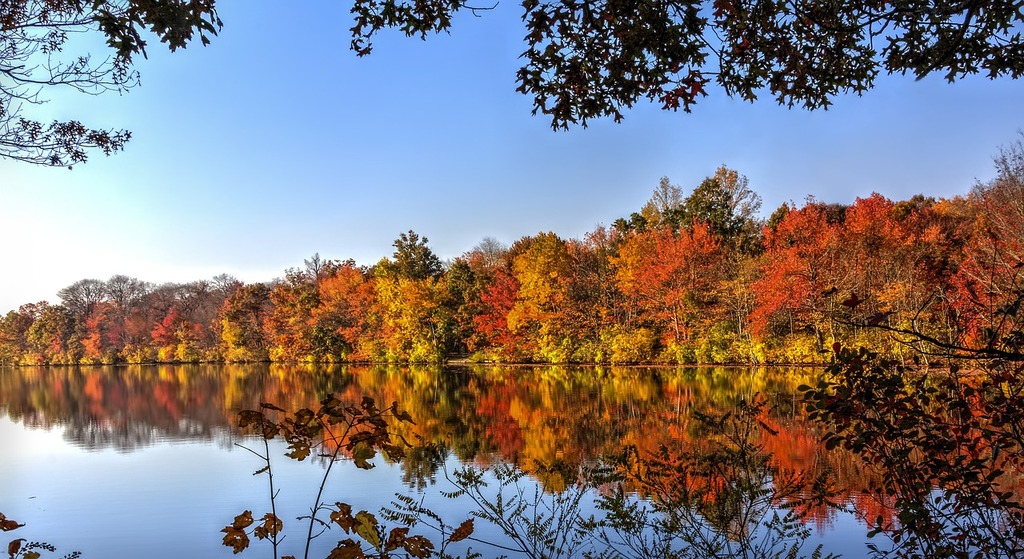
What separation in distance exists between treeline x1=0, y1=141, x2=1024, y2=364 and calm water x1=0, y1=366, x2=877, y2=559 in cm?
414

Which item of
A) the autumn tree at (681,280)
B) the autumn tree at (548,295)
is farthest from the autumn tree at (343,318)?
the autumn tree at (681,280)

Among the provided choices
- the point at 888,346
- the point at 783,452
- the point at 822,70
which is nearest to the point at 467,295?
the point at 888,346

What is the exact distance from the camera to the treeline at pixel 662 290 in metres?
24.4

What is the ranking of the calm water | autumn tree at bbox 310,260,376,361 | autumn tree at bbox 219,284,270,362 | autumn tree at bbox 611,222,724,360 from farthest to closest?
autumn tree at bbox 219,284,270,362 < autumn tree at bbox 310,260,376,361 < autumn tree at bbox 611,222,724,360 < the calm water

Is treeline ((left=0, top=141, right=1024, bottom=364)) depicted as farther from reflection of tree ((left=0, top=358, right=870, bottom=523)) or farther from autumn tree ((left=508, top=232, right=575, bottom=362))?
reflection of tree ((left=0, top=358, right=870, bottom=523))

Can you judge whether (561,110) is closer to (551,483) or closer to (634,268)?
(551,483)

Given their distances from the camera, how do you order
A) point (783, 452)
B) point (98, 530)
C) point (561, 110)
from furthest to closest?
1. point (783, 452)
2. point (98, 530)
3. point (561, 110)

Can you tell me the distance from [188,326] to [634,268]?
1685 inches

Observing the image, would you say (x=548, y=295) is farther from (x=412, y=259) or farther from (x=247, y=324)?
(x=247, y=324)

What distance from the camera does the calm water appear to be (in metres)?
7.92

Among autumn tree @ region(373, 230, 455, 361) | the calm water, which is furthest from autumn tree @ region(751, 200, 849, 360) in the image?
autumn tree @ region(373, 230, 455, 361)

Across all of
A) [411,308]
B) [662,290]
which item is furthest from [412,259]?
[662,290]

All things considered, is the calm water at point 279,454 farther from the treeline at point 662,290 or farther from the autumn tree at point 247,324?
the autumn tree at point 247,324

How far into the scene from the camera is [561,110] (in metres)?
3.92
